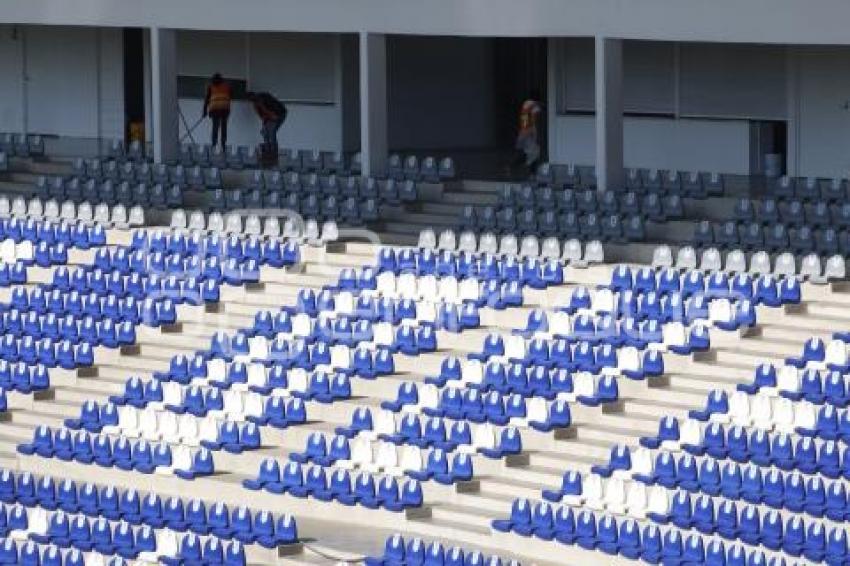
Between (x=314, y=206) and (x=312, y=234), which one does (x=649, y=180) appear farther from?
(x=314, y=206)

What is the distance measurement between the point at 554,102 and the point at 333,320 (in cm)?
567

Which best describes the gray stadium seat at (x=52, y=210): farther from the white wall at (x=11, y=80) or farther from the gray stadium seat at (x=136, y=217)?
the white wall at (x=11, y=80)

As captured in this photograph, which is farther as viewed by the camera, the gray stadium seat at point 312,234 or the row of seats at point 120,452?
the gray stadium seat at point 312,234

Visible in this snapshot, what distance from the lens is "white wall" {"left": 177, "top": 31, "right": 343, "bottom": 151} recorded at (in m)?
31.9

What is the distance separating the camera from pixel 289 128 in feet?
106

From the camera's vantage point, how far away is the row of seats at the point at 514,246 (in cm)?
2495

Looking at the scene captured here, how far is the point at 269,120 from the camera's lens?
30.5 m

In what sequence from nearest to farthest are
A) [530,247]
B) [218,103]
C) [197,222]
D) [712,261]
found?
1. [712,261]
2. [530,247]
3. [197,222]
4. [218,103]

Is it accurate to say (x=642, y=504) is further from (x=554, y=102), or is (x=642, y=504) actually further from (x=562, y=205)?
(x=554, y=102)

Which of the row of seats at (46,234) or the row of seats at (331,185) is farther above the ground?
the row of seats at (331,185)

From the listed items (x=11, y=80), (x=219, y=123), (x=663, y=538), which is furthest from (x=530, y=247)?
(x=11, y=80)

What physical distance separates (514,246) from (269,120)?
5693 mm

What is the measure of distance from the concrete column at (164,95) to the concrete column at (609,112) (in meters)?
6.16

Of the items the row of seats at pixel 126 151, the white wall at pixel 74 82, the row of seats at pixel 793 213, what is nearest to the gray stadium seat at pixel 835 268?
the row of seats at pixel 793 213
